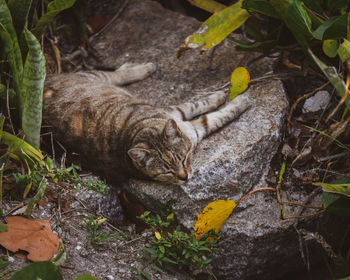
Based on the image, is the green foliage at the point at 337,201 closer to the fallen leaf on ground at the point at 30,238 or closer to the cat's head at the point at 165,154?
the cat's head at the point at 165,154

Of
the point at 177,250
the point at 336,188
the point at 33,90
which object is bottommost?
the point at 177,250

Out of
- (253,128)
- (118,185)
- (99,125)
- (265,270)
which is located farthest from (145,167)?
(265,270)

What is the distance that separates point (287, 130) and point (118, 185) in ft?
4.02

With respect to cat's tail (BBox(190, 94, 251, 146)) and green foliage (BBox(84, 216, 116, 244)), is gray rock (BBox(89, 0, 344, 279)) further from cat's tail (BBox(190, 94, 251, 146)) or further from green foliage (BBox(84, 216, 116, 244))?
green foliage (BBox(84, 216, 116, 244))

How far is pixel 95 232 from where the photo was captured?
2.43 metres

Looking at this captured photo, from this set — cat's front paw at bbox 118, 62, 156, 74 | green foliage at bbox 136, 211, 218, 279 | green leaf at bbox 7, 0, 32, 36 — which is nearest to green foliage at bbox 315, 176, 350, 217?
green foliage at bbox 136, 211, 218, 279

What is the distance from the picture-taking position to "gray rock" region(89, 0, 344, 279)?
2.66 meters

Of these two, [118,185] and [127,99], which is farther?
[127,99]

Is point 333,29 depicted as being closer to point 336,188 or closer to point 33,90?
point 336,188

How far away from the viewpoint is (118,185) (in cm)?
300

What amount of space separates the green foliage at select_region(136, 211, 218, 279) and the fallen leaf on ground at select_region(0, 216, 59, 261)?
473mm

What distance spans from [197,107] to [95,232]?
1.24 meters

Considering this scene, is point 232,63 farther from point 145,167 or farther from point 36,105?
point 36,105

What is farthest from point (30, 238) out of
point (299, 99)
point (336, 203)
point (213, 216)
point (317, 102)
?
point (317, 102)
